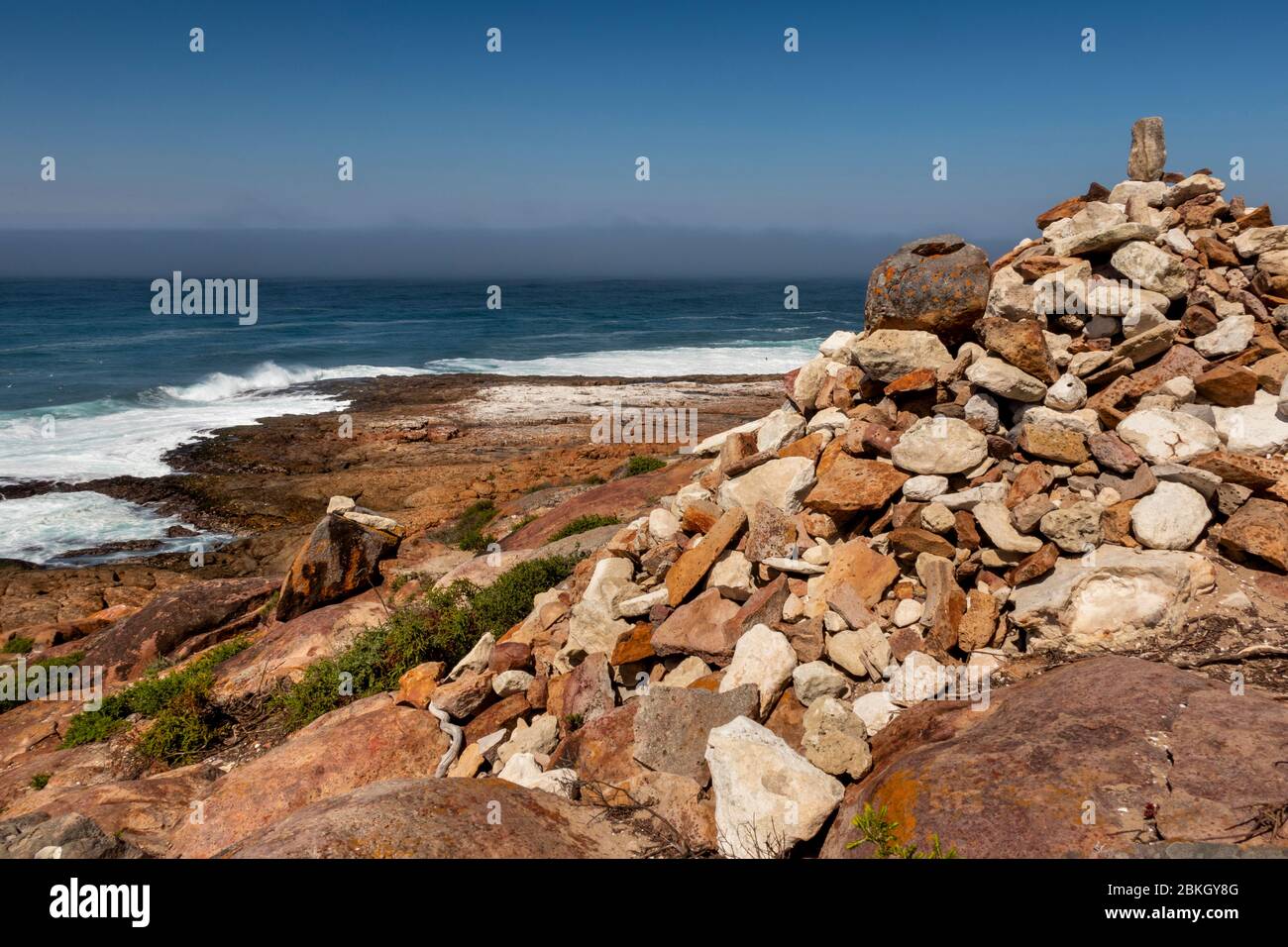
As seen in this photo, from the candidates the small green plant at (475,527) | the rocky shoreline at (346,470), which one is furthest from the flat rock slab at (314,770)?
the rocky shoreline at (346,470)

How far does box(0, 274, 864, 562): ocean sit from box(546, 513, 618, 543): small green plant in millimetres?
15084

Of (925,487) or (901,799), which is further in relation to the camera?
(925,487)

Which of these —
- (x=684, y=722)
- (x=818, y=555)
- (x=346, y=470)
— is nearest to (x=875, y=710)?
(x=684, y=722)

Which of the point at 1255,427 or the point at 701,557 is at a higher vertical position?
the point at 1255,427

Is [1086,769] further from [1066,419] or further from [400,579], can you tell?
[400,579]

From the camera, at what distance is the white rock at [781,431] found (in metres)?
9.18

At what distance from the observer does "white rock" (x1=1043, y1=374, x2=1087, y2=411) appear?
7215 millimetres

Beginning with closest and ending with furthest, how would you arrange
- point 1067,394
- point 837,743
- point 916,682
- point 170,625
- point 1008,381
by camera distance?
1. point 837,743
2. point 916,682
3. point 1067,394
4. point 1008,381
5. point 170,625

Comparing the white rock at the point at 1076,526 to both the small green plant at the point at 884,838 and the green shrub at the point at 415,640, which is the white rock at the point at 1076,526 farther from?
the green shrub at the point at 415,640

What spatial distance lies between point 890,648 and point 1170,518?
252cm

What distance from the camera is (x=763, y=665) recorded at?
6.21m

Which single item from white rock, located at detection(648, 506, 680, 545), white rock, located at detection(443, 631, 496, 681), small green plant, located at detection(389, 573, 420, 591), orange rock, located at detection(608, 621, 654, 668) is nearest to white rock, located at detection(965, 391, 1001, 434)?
white rock, located at detection(648, 506, 680, 545)

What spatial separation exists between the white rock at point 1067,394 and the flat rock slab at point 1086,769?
2934mm
